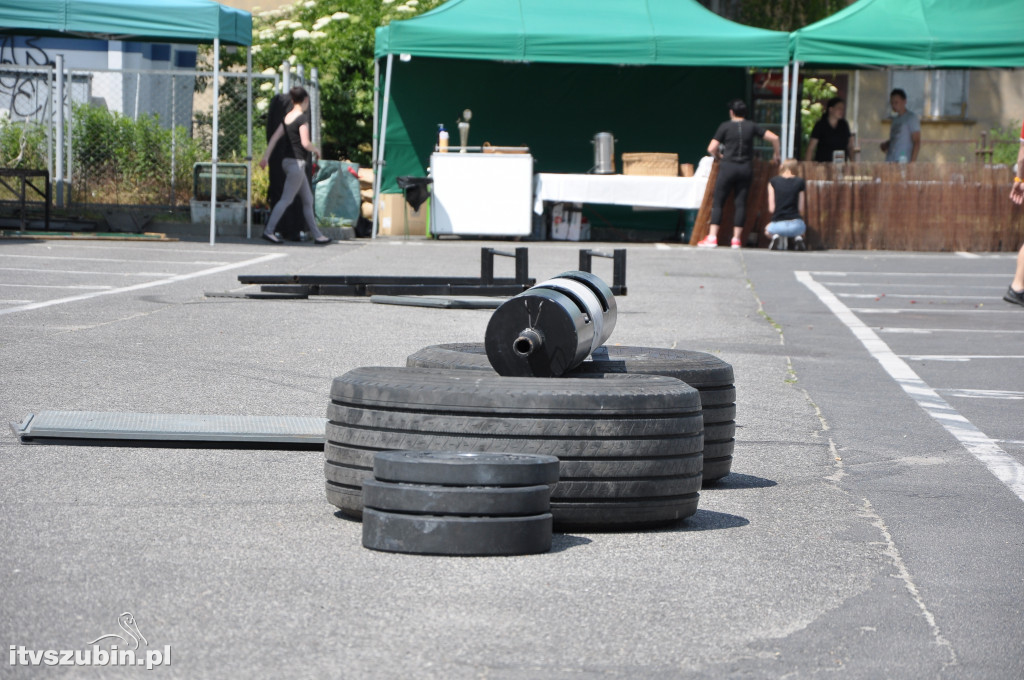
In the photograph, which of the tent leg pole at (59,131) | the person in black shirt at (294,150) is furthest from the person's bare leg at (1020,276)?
the tent leg pole at (59,131)

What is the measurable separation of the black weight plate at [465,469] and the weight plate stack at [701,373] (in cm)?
90

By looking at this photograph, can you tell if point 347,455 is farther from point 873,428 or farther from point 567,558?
point 873,428

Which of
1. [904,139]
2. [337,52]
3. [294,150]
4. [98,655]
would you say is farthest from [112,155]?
[98,655]

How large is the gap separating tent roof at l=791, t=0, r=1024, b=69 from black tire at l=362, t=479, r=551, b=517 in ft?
58.7

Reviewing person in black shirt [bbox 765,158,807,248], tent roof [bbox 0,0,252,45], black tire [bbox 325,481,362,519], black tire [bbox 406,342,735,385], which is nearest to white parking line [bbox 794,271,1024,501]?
black tire [bbox 406,342,735,385]

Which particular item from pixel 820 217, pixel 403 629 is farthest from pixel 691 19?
pixel 403 629

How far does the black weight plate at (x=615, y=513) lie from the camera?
13.9 ft

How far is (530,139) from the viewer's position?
25.2m

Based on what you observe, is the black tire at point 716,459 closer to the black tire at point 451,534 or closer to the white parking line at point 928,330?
the black tire at point 451,534

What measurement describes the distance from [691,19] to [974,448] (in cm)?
1685

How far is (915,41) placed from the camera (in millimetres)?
20609

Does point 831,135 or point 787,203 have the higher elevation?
point 831,135

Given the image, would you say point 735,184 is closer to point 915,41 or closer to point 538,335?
point 915,41

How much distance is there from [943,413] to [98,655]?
499cm
